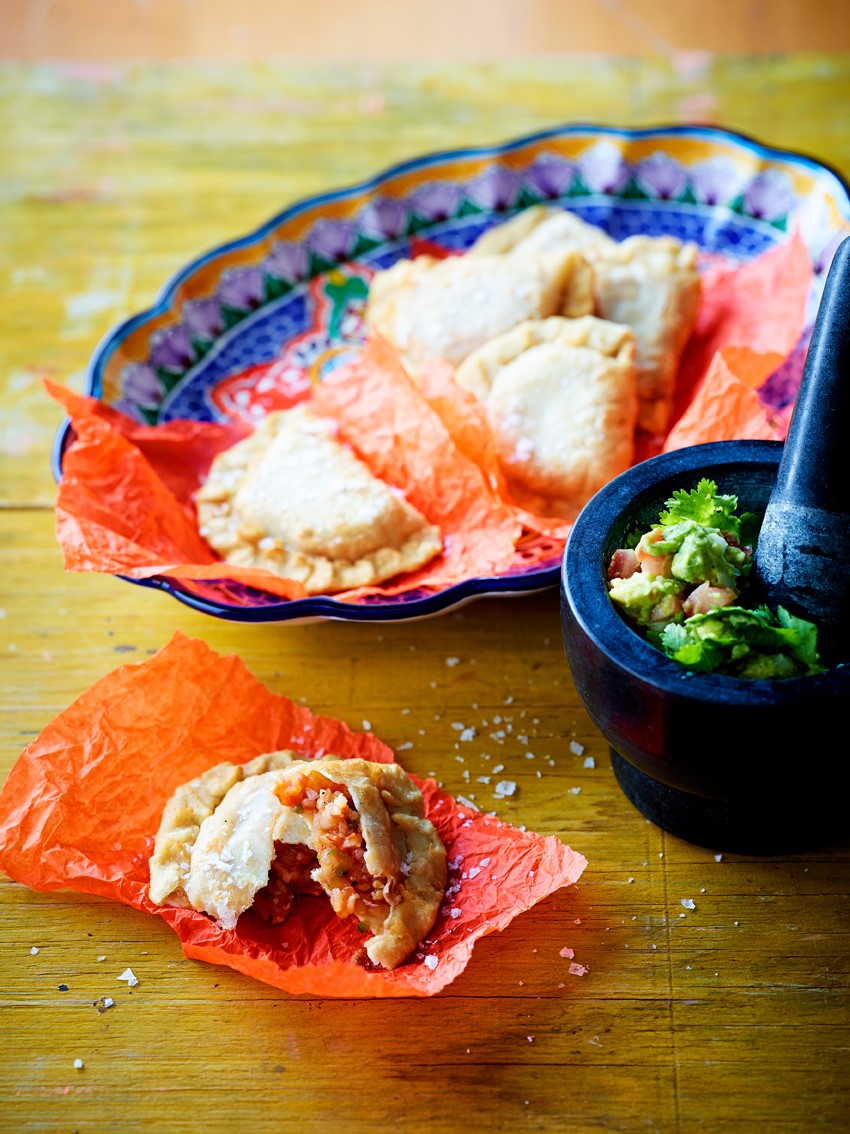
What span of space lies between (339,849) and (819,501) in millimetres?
779

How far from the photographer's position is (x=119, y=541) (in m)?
2.08

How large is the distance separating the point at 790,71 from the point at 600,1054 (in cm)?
255

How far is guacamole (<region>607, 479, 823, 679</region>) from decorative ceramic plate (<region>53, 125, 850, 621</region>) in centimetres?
92

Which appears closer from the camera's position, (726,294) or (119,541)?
(119,541)

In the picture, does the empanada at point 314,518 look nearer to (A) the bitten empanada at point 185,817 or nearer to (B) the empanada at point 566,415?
(B) the empanada at point 566,415

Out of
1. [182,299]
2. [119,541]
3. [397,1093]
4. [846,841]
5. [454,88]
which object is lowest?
[397,1093]

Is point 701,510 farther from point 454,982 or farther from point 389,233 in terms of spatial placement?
point 389,233

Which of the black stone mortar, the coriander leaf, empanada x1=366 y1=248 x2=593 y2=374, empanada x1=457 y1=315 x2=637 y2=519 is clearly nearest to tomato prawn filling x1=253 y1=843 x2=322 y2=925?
the black stone mortar

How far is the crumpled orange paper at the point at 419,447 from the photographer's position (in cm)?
211

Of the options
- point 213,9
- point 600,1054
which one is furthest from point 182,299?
point 213,9

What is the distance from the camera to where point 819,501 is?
160 cm

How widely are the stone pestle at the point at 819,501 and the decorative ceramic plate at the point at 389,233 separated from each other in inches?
36.3

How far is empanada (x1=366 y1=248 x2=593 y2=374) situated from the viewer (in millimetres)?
2377

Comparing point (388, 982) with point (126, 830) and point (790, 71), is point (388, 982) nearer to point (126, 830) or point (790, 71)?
point (126, 830)
